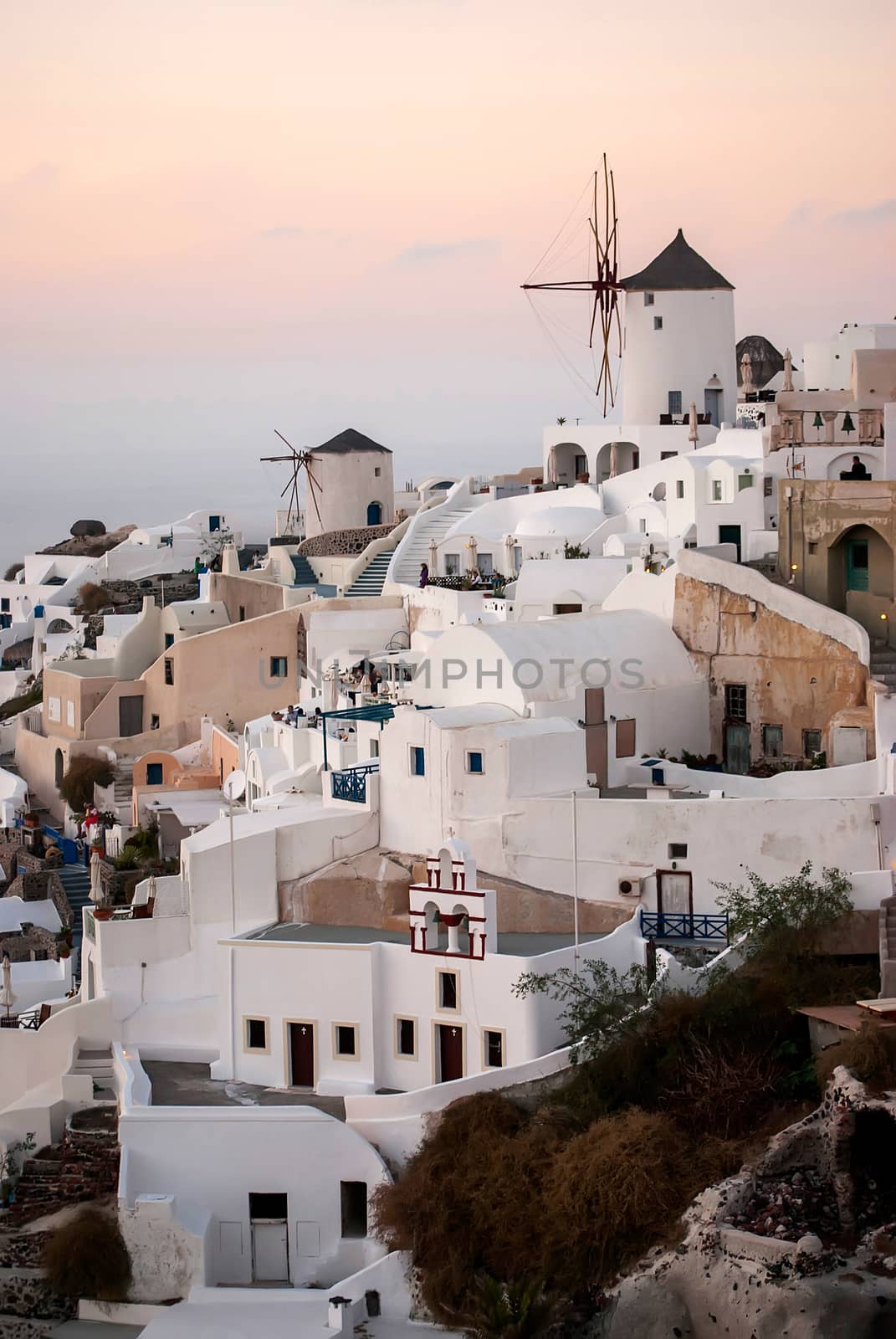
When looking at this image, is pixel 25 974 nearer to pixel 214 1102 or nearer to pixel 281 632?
pixel 214 1102

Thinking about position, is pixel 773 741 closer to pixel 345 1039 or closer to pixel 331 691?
pixel 331 691

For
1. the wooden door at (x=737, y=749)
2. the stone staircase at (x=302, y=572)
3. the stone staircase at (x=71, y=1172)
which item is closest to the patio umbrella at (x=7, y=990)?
the stone staircase at (x=71, y=1172)

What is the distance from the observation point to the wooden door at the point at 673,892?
26.9 metres

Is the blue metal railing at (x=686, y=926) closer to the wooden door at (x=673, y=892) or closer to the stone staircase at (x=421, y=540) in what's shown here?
the wooden door at (x=673, y=892)

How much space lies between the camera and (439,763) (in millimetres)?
27922

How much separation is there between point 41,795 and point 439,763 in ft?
54.3

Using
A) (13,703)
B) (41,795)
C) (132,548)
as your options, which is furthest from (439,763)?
(132,548)

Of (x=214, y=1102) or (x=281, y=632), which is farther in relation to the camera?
(x=281, y=632)

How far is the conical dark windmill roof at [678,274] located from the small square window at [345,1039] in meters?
25.0

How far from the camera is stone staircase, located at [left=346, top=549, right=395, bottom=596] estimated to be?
4372cm

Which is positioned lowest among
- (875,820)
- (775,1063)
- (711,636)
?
(775,1063)

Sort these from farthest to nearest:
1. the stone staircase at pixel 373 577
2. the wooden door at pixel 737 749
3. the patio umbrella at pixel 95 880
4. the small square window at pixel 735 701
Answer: the stone staircase at pixel 373 577 < the patio umbrella at pixel 95 880 < the small square window at pixel 735 701 < the wooden door at pixel 737 749

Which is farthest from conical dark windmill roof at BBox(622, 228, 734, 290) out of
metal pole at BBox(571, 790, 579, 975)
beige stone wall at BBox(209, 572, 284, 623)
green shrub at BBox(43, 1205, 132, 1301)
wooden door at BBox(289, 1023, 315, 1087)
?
green shrub at BBox(43, 1205, 132, 1301)

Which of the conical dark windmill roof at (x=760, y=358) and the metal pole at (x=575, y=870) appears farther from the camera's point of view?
the conical dark windmill roof at (x=760, y=358)
